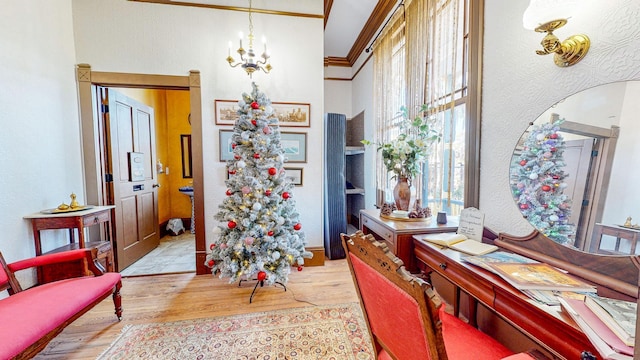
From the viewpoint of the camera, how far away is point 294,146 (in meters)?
2.93

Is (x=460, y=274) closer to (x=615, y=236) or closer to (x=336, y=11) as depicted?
(x=615, y=236)

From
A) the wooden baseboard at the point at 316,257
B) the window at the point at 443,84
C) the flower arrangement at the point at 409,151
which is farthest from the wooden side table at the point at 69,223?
the window at the point at 443,84

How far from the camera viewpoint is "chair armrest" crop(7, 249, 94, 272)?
1.63 metres

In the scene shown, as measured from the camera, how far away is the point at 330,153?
3.16m

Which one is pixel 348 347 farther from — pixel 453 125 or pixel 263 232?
pixel 453 125

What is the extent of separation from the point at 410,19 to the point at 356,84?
1.89 m

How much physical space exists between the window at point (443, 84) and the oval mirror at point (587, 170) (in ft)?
1.45

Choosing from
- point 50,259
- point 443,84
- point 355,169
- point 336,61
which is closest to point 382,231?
point 443,84

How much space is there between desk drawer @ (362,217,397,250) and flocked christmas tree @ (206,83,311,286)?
2.50ft

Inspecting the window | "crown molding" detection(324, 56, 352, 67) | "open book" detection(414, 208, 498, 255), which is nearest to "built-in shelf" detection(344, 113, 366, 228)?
"crown molding" detection(324, 56, 352, 67)

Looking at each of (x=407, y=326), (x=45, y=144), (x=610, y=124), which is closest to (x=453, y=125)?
(x=610, y=124)

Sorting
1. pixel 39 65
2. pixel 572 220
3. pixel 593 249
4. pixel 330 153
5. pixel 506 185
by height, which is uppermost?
pixel 39 65

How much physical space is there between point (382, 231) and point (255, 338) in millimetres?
1242

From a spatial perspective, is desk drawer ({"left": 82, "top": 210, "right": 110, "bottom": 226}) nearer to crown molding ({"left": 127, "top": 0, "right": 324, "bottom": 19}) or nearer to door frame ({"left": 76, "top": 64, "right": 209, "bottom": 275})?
door frame ({"left": 76, "top": 64, "right": 209, "bottom": 275})
